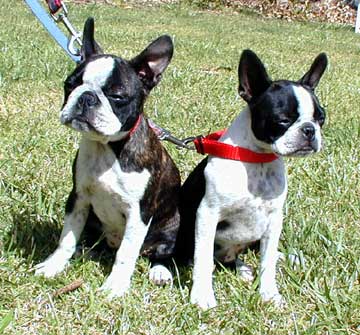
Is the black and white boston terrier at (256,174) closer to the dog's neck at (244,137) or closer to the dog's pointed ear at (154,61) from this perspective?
the dog's neck at (244,137)

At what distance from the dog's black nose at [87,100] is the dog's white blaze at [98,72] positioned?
8cm

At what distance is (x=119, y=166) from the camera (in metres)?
3.32

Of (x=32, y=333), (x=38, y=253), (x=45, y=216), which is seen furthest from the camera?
(x=45, y=216)

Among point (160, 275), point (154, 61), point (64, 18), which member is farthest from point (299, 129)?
point (64, 18)

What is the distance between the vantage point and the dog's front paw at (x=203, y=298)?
10.5ft

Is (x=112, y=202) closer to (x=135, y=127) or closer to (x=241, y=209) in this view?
(x=135, y=127)

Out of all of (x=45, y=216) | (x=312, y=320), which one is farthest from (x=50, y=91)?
(x=312, y=320)

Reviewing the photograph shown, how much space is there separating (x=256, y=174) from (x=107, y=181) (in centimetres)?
66

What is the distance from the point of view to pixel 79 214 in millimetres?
3520

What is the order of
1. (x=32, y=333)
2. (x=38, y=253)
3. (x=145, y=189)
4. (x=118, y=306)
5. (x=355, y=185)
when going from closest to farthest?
(x=32, y=333) < (x=118, y=306) < (x=145, y=189) < (x=38, y=253) < (x=355, y=185)

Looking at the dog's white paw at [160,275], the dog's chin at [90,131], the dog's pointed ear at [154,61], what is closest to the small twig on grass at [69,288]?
the dog's white paw at [160,275]

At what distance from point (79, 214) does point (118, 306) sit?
565mm

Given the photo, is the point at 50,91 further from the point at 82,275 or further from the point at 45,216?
the point at 82,275

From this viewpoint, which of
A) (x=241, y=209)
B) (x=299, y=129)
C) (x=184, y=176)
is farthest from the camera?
(x=184, y=176)
